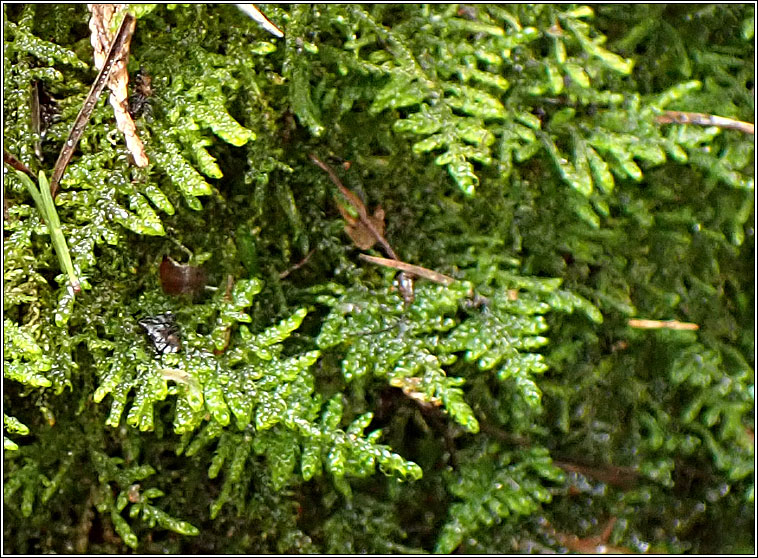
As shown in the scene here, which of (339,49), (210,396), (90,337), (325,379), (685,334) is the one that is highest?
(339,49)

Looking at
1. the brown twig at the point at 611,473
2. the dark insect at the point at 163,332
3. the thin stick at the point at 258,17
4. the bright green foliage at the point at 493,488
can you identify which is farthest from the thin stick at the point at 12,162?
the brown twig at the point at 611,473

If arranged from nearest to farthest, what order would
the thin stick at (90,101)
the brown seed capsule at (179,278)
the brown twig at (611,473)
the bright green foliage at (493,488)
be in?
the thin stick at (90,101), the brown seed capsule at (179,278), the bright green foliage at (493,488), the brown twig at (611,473)

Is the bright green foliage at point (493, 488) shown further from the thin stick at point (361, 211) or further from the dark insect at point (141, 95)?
the dark insect at point (141, 95)

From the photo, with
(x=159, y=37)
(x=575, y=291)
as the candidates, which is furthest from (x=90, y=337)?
(x=575, y=291)

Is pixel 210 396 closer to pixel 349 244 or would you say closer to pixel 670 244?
pixel 349 244

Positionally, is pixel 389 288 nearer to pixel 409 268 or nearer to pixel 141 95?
pixel 409 268

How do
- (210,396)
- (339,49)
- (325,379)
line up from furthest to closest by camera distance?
(325,379)
(339,49)
(210,396)
